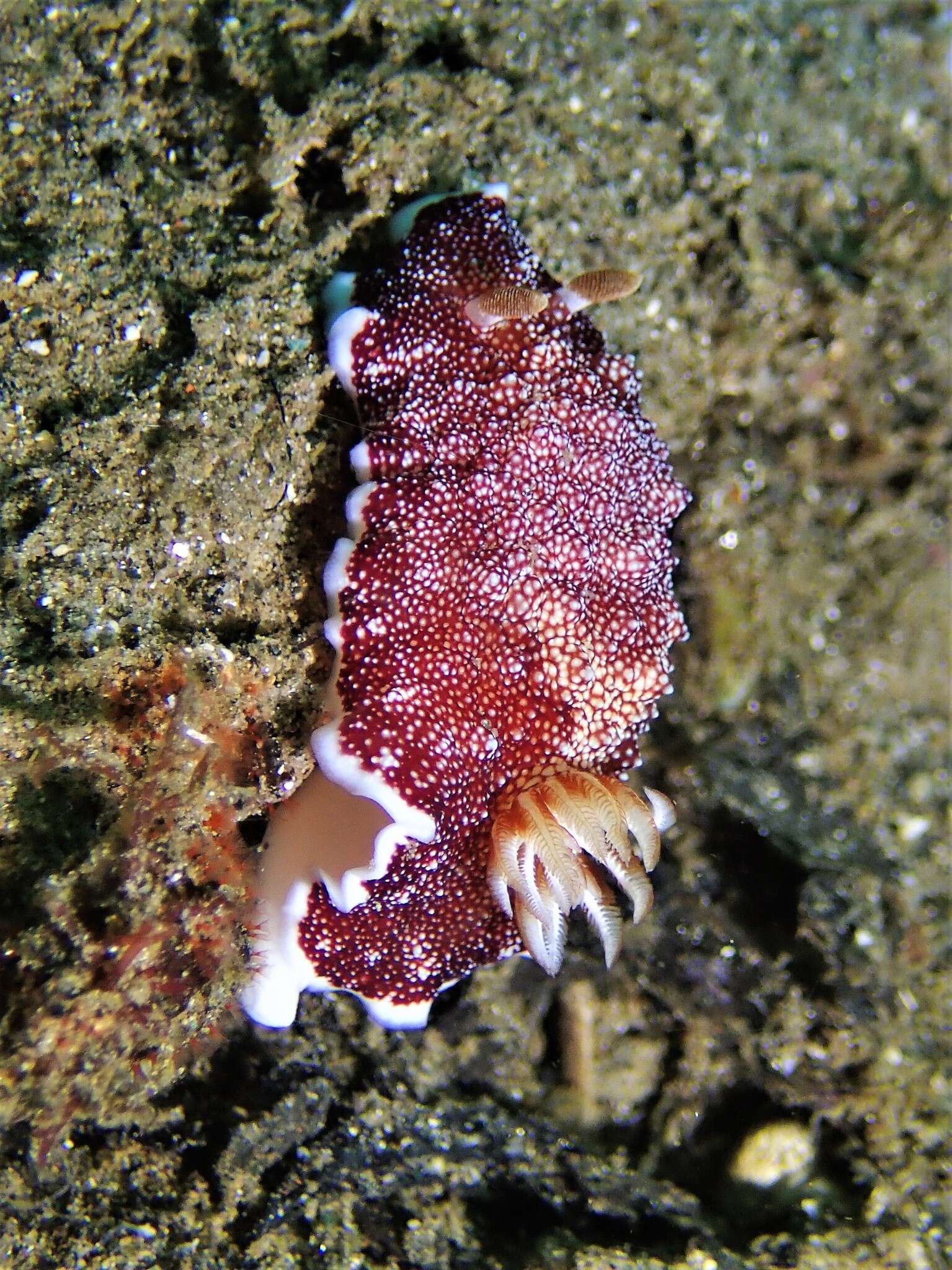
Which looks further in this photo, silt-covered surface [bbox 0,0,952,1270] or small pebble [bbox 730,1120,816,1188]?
small pebble [bbox 730,1120,816,1188]

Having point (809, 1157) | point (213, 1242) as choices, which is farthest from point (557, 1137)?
point (213, 1242)

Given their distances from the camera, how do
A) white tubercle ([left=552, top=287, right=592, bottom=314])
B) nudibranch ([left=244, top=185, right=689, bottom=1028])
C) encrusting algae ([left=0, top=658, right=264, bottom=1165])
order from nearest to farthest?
encrusting algae ([left=0, top=658, right=264, bottom=1165]), nudibranch ([left=244, top=185, right=689, bottom=1028]), white tubercle ([left=552, top=287, right=592, bottom=314])

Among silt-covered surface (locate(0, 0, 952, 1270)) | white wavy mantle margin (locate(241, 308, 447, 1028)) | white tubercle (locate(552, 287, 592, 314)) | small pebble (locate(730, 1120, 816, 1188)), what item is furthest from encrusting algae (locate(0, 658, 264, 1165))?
small pebble (locate(730, 1120, 816, 1188))

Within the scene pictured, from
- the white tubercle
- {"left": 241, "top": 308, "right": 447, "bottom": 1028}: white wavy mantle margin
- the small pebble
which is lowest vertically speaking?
the small pebble

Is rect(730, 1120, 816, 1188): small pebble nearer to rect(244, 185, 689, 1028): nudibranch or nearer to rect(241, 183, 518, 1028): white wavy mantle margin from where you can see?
rect(244, 185, 689, 1028): nudibranch

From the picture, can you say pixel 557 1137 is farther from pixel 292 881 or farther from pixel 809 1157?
pixel 292 881
